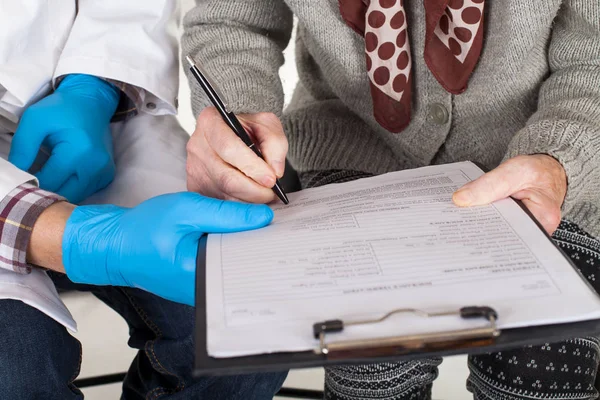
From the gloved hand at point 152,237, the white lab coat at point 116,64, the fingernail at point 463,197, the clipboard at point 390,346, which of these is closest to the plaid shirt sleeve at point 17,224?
the gloved hand at point 152,237

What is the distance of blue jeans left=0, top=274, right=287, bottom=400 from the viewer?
0.65 meters

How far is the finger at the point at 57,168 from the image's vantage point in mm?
769

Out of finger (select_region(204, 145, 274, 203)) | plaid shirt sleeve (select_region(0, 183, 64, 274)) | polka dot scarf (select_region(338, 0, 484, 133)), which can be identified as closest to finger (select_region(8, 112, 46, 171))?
plaid shirt sleeve (select_region(0, 183, 64, 274))

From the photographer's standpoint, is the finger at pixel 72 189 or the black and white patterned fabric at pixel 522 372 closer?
the black and white patterned fabric at pixel 522 372

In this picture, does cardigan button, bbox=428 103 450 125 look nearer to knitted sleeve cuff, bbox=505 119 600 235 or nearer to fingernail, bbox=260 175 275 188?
knitted sleeve cuff, bbox=505 119 600 235

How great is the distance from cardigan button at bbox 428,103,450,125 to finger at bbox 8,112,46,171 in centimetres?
46

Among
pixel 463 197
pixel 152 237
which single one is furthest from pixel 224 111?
pixel 463 197

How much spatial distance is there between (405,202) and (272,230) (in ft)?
0.40

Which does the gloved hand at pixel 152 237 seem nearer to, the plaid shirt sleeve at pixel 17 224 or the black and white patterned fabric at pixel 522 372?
the plaid shirt sleeve at pixel 17 224

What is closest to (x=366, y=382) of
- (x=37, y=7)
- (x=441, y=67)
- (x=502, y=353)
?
(x=502, y=353)

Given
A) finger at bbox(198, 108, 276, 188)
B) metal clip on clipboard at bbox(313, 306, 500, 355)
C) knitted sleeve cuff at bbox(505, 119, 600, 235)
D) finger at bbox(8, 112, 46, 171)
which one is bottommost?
finger at bbox(8, 112, 46, 171)

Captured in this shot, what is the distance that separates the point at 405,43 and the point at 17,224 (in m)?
0.46

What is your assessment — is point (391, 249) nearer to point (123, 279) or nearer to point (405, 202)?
point (405, 202)

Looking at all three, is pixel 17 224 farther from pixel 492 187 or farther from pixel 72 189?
pixel 492 187
